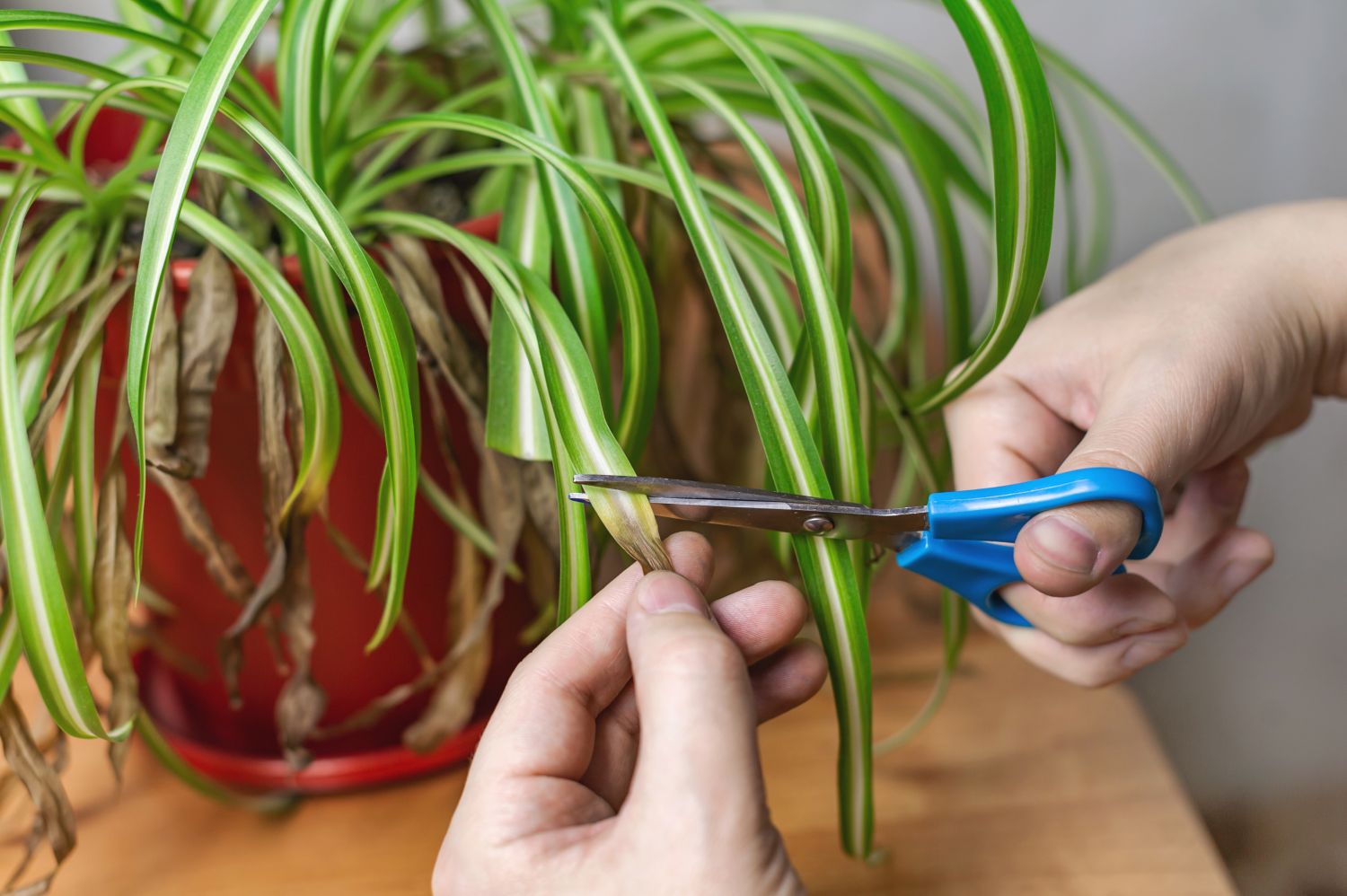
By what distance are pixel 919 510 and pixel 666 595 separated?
103 mm

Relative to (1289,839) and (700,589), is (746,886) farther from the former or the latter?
(1289,839)

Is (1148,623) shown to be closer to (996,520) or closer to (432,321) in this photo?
(996,520)

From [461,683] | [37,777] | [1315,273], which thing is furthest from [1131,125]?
[37,777]

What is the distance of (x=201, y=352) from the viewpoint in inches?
16.2

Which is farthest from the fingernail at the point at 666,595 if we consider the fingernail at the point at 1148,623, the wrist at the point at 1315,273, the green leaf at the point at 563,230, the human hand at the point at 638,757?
the wrist at the point at 1315,273

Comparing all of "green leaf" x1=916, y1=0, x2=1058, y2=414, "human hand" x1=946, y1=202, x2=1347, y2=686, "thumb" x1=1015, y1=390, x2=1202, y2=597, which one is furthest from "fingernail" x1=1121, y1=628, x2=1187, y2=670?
"green leaf" x1=916, y1=0, x2=1058, y2=414

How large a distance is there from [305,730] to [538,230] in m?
0.26

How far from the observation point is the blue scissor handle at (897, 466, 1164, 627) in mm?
360

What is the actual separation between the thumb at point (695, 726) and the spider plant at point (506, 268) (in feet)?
0.16

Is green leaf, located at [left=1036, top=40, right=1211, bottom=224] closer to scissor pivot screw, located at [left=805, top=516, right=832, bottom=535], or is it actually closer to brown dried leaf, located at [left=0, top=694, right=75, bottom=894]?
scissor pivot screw, located at [left=805, top=516, right=832, bottom=535]

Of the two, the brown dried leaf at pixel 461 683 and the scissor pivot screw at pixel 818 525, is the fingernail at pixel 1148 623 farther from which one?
the brown dried leaf at pixel 461 683

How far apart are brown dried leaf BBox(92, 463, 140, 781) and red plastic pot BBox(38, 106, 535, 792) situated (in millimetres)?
48

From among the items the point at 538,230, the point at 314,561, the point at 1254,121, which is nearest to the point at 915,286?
the point at 538,230

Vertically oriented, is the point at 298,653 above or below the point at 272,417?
below
